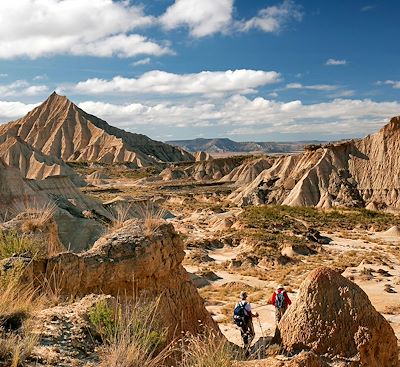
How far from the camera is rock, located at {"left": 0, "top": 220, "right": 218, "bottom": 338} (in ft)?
26.3

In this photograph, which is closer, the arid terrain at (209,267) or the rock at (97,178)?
the arid terrain at (209,267)

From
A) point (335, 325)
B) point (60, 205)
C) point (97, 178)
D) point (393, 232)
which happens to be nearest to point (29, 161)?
point (97, 178)

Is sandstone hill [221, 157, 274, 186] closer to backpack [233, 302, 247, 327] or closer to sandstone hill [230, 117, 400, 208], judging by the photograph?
sandstone hill [230, 117, 400, 208]

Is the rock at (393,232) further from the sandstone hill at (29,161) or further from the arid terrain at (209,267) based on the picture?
the sandstone hill at (29,161)

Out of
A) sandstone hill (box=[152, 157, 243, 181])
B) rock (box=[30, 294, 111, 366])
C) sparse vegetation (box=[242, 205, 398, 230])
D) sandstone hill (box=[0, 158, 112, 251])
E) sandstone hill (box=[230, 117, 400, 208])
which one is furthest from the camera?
sandstone hill (box=[152, 157, 243, 181])

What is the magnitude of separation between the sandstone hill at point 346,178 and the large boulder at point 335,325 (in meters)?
51.9

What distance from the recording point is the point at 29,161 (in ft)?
297

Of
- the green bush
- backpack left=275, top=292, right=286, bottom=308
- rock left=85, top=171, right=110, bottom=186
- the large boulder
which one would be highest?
the green bush

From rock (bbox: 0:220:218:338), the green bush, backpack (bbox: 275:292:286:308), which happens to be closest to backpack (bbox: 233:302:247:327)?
rock (bbox: 0:220:218:338)

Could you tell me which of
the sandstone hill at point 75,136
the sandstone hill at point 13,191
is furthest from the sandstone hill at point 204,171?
the sandstone hill at point 13,191

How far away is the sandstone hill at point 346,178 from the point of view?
5859 cm

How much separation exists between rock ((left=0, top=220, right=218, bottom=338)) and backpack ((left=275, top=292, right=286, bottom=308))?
136 centimetres

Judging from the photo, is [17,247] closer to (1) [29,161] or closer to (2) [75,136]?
(1) [29,161]

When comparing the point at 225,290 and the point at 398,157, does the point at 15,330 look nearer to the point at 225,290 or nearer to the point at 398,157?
the point at 225,290
